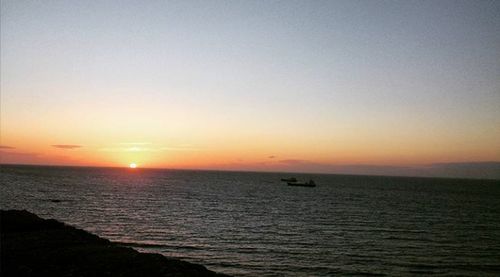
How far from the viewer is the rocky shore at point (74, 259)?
1938 centimetres

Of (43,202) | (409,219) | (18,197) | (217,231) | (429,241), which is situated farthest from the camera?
(18,197)

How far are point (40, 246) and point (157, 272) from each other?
971cm

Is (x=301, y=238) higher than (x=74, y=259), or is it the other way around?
(x=74, y=259)

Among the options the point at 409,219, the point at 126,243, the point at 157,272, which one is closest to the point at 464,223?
the point at 409,219

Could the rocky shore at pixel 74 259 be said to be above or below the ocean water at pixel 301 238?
above

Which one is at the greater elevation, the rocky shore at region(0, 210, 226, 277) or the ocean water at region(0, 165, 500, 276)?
the rocky shore at region(0, 210, 226, 277)

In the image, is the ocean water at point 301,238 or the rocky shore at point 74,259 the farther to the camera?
the ocean water at point 301,238

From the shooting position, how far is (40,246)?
25172mm

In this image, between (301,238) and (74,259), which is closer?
(74,259)

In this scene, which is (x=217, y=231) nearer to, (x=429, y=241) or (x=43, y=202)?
(x=429, y=241)

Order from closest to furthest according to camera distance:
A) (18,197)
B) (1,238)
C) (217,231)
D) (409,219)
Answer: (1,238) < (217,231) < (409,219) < (18,197)

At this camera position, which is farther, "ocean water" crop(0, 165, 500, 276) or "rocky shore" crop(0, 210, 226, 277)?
"ocean water" crop(0, 165, 500, 276)

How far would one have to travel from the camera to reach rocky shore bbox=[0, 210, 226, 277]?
19.4 meters

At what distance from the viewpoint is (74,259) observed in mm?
21906
